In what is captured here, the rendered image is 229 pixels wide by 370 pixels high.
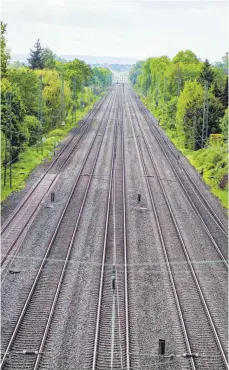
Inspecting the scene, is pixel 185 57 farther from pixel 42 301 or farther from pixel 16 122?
pixel 42 301

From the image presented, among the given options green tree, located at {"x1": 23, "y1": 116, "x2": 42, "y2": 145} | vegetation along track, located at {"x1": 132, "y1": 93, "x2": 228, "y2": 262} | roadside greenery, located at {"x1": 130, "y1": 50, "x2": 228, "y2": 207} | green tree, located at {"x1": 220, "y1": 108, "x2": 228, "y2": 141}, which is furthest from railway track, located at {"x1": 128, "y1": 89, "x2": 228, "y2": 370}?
green tree, located at {"x1": 23, "y1": 116, "x2": 42, "y2": 145}

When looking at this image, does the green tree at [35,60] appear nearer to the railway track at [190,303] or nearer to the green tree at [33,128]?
the green tree at [33,128]

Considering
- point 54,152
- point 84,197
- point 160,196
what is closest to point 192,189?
point 160,196

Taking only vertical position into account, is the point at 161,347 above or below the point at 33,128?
below

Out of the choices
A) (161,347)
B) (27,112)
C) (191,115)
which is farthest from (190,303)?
(27,112)

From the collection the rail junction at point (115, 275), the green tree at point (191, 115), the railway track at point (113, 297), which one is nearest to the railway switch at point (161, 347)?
the rail junction at point (115, 275)

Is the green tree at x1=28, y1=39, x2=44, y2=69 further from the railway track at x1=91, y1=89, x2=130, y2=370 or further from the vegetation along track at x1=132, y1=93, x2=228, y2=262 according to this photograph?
the railway track at x1=91, y1=89, x2=130, y2=370
